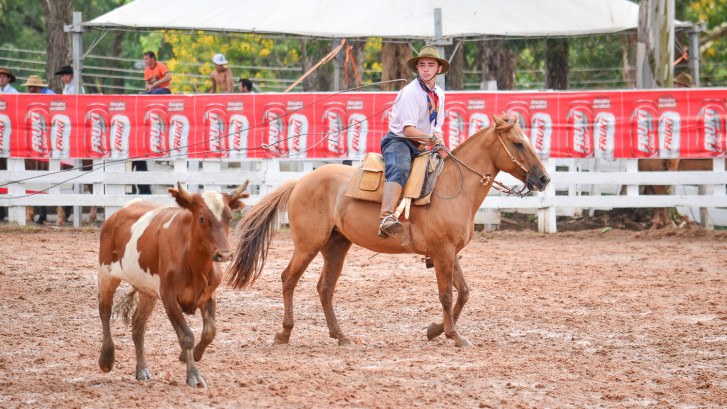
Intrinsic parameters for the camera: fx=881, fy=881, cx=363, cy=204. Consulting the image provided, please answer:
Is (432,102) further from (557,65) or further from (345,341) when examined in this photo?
(557,65)

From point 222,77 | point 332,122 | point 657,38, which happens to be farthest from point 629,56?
point 332,122

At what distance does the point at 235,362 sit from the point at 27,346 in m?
1.87

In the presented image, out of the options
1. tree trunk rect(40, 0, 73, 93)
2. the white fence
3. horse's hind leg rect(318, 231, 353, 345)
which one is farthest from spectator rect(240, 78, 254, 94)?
horse's hind leg rect(318, 231, 353, 345)

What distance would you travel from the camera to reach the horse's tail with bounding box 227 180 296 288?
7785 mm

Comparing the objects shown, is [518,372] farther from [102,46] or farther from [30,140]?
[102,46]

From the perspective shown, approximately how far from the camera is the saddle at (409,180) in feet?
25.4

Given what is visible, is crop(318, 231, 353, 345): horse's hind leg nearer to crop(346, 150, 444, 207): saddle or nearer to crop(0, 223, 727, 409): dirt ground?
crop(0, 223, 727, 409): dirt ground

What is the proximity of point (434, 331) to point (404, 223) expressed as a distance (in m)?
1.00

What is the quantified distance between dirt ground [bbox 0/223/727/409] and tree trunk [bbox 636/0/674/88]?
4910mm

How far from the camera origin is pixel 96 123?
49.7 ft

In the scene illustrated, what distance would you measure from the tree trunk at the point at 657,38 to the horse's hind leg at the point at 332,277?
10388mm

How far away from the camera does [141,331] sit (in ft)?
21.3

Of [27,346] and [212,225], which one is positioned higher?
[212,225]

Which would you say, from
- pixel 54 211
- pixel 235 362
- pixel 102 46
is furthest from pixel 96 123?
pixel 102 46
